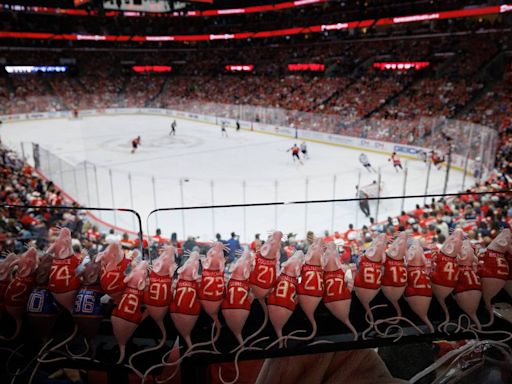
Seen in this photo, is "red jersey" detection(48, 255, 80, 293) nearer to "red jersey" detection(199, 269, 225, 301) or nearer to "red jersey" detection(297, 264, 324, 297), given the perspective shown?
"red jersey" detection(199, 269, 225, 301)

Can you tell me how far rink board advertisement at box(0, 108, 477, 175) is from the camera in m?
18.6

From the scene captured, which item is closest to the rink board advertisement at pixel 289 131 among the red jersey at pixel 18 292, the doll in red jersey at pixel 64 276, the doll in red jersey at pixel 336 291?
the doll in red jersey at pixel 336 291

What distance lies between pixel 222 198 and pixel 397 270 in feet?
38.3

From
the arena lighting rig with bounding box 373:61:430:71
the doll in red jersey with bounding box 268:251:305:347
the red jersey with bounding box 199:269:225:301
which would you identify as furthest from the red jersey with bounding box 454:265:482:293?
the arena lighting rig with bounding box 373:61:430:71

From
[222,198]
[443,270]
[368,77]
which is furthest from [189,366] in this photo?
[368,77]

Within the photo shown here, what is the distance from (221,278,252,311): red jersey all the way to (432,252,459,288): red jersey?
114 cm

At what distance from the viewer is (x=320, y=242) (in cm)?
263

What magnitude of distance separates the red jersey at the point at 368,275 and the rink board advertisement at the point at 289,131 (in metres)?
14.5

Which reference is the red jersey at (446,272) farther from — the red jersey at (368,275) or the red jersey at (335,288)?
the red jersey at (335,288)

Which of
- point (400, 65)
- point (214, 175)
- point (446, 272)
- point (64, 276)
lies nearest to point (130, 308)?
point (64, 276)

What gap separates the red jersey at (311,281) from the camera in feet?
8.27

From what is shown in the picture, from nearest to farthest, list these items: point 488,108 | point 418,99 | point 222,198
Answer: point 222,198
point 488,108
point 418,99

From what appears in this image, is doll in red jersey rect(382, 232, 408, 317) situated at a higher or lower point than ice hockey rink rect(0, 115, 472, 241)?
higher

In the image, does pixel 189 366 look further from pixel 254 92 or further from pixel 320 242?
pixel 254 92
